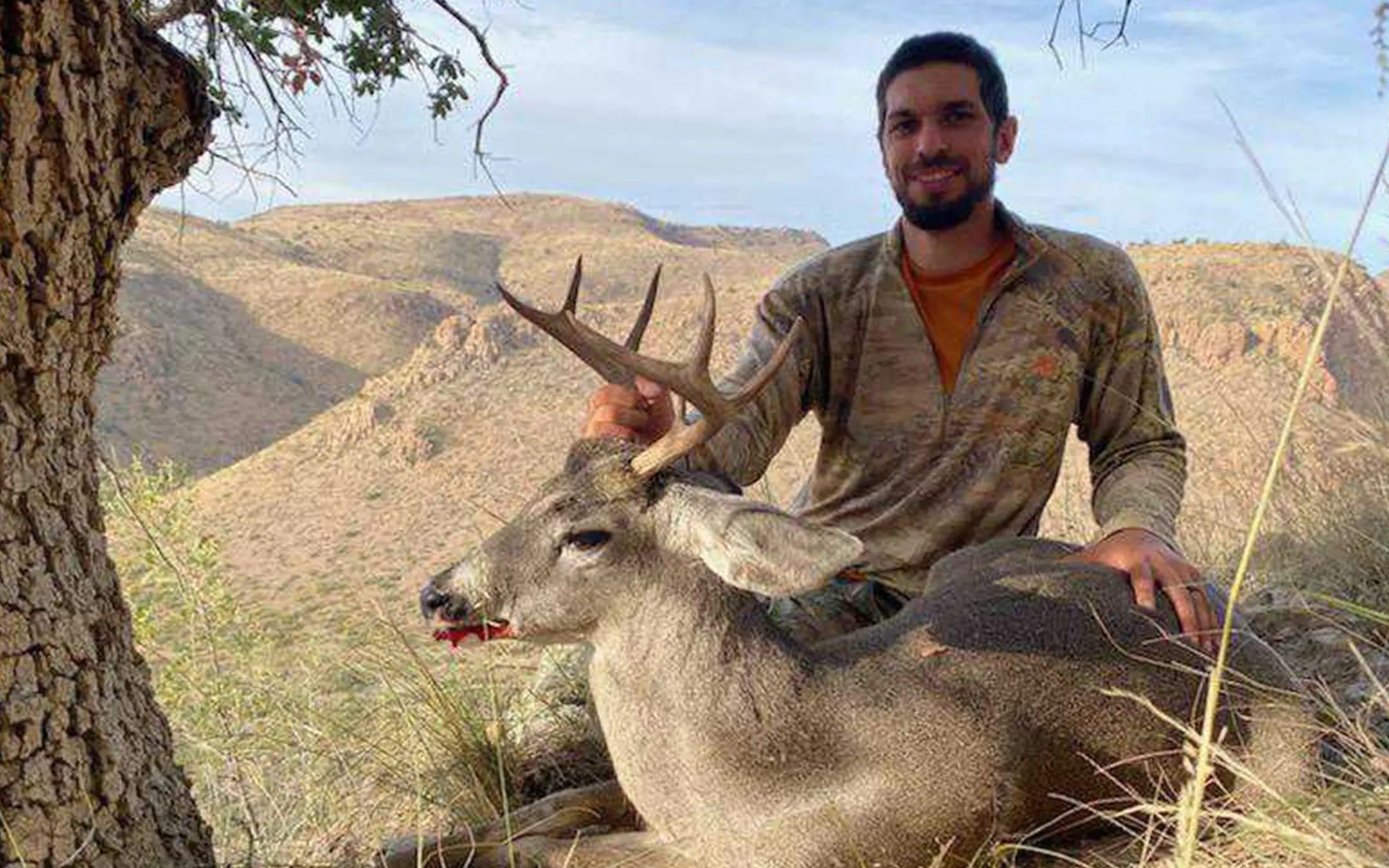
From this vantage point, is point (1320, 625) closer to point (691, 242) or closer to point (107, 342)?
point (107, 342)

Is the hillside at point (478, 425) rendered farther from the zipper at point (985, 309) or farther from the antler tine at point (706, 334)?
the antler tine at point (706, 334)

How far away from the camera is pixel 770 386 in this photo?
15.1 ft

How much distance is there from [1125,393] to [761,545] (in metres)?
2.06

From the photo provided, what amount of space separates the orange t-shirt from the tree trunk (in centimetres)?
253

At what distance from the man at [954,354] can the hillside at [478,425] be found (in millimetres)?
10331

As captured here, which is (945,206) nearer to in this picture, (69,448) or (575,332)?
(575,332)

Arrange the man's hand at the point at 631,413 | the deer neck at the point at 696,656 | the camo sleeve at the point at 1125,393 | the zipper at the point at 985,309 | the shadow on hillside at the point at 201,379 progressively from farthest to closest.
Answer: the shadow on hillside at the point at 201,379, the zipper at the point at 985,309, the camo sleeve at the point at 1125,393, the man's hand at the point at 631,413, the deer neck at the point at 696,656

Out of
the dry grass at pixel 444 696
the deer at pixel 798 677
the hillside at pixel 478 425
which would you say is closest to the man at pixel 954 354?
the dry grass at pixel 444 696

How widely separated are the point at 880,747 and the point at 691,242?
3302 inches

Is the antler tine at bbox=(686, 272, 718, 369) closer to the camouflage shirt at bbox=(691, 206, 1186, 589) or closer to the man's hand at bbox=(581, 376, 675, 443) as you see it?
the man's hand at bbox=(581, 376, 675, 443)

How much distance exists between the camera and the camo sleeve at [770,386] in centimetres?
444

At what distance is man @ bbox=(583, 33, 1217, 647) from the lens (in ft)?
15.6

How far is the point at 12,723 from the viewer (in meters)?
2.91

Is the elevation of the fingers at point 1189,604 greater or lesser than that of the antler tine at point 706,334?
lesser
